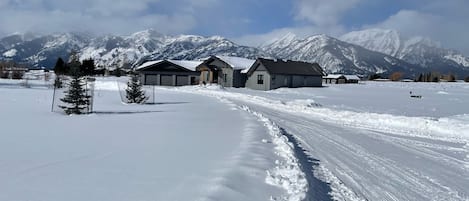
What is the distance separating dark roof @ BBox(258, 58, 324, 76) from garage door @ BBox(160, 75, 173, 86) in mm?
17187

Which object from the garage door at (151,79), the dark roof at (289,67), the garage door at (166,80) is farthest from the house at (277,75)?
the garage door at (151,79)

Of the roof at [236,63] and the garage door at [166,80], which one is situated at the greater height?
the roof at [236,63]

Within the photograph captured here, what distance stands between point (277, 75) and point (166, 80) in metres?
20.0

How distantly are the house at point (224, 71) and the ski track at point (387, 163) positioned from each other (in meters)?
45.8

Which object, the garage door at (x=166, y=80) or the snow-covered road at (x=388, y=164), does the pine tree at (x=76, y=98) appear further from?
the garage door at (x=166, y=80)

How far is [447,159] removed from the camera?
1034 centimetres

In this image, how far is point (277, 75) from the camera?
5869cm

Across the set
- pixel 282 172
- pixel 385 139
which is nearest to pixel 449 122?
pixel 385 139

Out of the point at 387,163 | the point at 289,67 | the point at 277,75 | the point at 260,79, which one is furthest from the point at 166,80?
the point at 387,163

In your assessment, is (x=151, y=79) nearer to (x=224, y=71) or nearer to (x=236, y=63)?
(x=224, y=71)

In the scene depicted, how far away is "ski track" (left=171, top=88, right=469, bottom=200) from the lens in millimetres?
6961

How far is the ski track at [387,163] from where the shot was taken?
696 cm

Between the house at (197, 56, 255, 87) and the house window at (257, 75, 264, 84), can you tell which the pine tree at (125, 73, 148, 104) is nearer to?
the house window at (257, 75, 264, 84)

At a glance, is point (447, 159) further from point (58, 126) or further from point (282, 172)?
point (58, 126)
